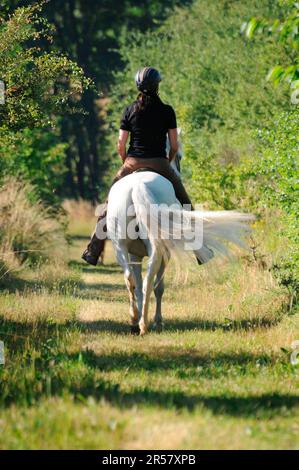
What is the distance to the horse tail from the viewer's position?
9641 mm

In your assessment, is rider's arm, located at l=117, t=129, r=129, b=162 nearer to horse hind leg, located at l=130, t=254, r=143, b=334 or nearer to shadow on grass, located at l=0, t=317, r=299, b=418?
horse hind leg, located at l=130, t=254, r=143, b=334

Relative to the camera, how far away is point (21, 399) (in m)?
6.55

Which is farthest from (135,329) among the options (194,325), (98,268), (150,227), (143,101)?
(98,268)

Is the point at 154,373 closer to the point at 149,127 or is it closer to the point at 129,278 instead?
the point at 129,278

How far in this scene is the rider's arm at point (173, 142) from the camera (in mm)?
10758

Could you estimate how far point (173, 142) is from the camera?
1088 cm

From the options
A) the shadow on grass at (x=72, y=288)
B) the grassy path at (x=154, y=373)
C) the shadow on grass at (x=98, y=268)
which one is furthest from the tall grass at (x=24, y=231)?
the grassy path at (x=154, y=373)

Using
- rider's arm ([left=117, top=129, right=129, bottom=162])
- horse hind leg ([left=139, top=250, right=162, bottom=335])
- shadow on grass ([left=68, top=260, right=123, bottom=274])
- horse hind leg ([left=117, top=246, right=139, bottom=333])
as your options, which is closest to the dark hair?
rider's arm ([left=117, top=129, right=129, bottom=162])

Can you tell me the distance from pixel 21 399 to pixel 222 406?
1.31 meters

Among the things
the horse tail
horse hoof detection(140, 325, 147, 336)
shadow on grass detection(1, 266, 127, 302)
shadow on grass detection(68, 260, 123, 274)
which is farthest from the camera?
shadow on grass detection(68, 260, 123, 274)

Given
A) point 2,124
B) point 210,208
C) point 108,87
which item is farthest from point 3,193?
point 108,87

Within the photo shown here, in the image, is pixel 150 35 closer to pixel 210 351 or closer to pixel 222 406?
pixel 210 351

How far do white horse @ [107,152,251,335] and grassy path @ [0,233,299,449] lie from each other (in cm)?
49

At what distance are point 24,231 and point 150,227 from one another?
806 centimetres
